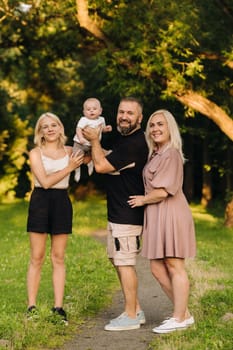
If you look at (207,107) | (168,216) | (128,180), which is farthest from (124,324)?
(207,107)

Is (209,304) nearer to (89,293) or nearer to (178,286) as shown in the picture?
(178,286)

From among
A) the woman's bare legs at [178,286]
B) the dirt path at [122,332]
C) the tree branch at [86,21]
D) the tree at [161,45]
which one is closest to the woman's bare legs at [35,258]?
the dirt path at [122,332]

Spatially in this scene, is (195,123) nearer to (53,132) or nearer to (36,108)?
(36,108)

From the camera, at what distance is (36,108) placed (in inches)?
1489

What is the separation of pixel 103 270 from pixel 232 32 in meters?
10.6

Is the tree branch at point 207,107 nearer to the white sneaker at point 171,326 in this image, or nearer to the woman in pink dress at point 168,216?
the woman in pink dress at point 168,216

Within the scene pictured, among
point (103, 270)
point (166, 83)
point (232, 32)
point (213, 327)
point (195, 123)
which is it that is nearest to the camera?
point (213, 327)

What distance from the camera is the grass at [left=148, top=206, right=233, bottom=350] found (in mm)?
6961

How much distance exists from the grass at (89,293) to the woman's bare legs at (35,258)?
225mm

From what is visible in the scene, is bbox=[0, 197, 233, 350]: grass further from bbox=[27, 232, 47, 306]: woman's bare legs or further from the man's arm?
the man's arm

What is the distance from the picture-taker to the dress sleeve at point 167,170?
7.60 m

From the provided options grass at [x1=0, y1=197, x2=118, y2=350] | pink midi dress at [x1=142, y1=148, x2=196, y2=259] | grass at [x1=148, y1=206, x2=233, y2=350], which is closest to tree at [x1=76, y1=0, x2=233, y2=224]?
grass at [x1=0, y1=197, x2=118, y2=350]

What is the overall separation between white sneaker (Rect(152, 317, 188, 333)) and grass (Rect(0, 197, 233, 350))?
11cm

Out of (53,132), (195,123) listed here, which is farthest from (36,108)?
(53,132)
